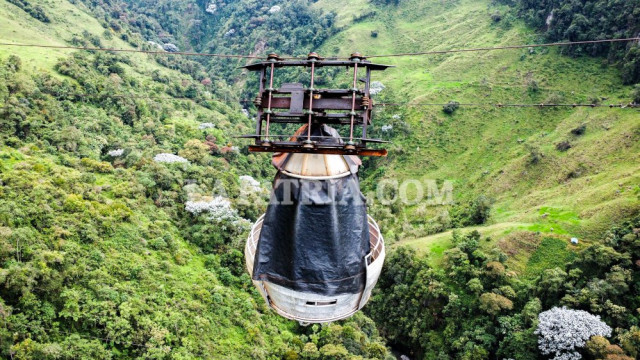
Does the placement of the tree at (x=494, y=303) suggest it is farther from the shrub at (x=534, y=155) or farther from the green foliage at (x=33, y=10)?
the green foliage at (x=33, y=10)

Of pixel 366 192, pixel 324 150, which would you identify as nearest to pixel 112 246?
pixel 324 150

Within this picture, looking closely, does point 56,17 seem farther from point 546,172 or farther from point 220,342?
point 546,172

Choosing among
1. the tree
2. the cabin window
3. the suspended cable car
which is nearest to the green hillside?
the tree

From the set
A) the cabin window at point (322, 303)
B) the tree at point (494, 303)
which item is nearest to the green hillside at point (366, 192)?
the tree at point (494, 303)

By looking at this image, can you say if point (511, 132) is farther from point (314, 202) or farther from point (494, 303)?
point (314, 202)

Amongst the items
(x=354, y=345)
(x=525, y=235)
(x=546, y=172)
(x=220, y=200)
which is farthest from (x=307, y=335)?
(x=546, y=172)

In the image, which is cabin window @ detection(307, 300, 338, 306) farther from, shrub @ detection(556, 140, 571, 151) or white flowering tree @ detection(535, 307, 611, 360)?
shrub @ detection(556, 140, 571, 151)
